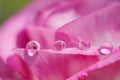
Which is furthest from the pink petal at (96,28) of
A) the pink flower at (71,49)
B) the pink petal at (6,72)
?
the pink petal at (6,72)

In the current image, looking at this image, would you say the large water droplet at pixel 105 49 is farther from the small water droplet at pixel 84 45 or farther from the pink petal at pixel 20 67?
the pink petal at pixel 20 67

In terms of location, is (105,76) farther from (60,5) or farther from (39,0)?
(39,0)

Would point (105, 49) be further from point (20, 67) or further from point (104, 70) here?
point (20, 67)

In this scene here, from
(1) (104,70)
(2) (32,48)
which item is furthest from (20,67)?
(1) (104,70)

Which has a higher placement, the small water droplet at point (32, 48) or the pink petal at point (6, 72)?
the pink petal at point (6, 72)

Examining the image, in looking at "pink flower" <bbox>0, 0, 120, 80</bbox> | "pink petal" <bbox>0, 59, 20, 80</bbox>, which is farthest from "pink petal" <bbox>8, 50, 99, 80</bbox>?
"pink petal" <bbox>0, 59, 20, 80</bbox>

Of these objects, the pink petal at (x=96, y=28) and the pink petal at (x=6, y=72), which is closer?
the pink petal at (x=96, y=28)

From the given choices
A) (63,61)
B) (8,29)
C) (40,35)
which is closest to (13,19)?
(8,29)

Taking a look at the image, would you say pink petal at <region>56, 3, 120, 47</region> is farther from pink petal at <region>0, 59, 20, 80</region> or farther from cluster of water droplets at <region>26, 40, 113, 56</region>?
pink petal at <region>0, 59, 20, 80</region>

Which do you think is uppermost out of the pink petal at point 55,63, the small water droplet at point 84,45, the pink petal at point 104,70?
the small water droplet at point 84,45
